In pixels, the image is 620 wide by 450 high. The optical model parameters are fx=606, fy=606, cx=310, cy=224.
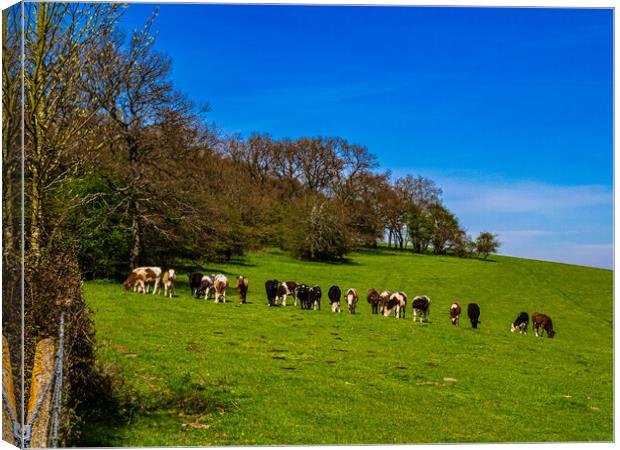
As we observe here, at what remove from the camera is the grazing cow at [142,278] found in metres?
23.5

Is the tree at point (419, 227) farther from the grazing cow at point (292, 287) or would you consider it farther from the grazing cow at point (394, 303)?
the grazing cow at point (292, 287)

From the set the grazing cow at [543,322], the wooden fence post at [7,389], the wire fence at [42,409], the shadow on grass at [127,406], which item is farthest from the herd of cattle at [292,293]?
the wire fence at [42,409]

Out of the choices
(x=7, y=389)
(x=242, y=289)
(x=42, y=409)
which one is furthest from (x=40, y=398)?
(x=242, y=289)

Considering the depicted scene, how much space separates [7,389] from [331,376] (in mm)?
7228

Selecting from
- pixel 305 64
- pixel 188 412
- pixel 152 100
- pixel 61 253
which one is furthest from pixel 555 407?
pixel 152 100

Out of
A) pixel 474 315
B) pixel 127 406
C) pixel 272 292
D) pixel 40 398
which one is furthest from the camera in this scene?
pixel 474 315

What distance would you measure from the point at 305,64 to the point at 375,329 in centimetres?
1143

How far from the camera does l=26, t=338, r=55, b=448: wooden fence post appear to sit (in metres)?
6.87

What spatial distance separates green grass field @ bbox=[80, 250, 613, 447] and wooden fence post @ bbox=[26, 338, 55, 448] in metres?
0.93

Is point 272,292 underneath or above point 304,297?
above

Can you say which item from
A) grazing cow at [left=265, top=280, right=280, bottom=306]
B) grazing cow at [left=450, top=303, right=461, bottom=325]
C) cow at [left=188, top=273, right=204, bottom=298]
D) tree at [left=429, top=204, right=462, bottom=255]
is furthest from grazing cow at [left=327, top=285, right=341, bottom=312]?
tree at [left=429, top=204, right=462, bottom=255]

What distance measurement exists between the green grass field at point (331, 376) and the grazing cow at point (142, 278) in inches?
21.4

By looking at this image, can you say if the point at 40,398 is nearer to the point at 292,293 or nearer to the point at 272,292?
the point at 272,292

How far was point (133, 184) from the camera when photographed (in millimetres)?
22859
